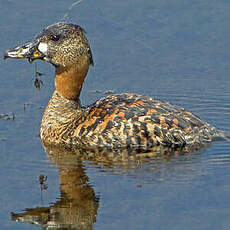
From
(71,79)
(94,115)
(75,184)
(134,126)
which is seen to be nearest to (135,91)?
(71,79)

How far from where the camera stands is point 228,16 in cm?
→ 1527

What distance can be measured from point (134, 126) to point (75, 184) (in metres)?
1.24

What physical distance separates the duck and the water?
11.7 inches

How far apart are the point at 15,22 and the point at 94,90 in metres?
2.66

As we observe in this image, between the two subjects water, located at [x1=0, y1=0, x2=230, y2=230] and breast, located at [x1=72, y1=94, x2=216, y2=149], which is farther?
breast, located at [x1=72, y1=94, x2=216, y2=149]

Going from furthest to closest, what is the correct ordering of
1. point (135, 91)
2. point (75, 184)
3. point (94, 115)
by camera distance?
point (135, 91) < point (94, 115) < point (75, 184)

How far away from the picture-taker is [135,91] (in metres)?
A: 13.3

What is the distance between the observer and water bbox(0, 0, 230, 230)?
950 cm

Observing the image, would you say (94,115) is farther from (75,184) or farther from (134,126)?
(75,184)

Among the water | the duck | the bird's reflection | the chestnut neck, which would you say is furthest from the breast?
the chestnut neck

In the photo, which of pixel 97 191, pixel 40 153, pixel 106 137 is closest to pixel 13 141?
pixel 40 153

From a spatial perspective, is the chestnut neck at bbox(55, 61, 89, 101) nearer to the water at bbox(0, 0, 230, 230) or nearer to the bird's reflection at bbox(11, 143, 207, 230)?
the water at bbox(0, 0, 230, 230)

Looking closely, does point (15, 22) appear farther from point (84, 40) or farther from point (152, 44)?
point (84, 40)

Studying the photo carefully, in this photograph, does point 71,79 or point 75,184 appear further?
point 71,79
